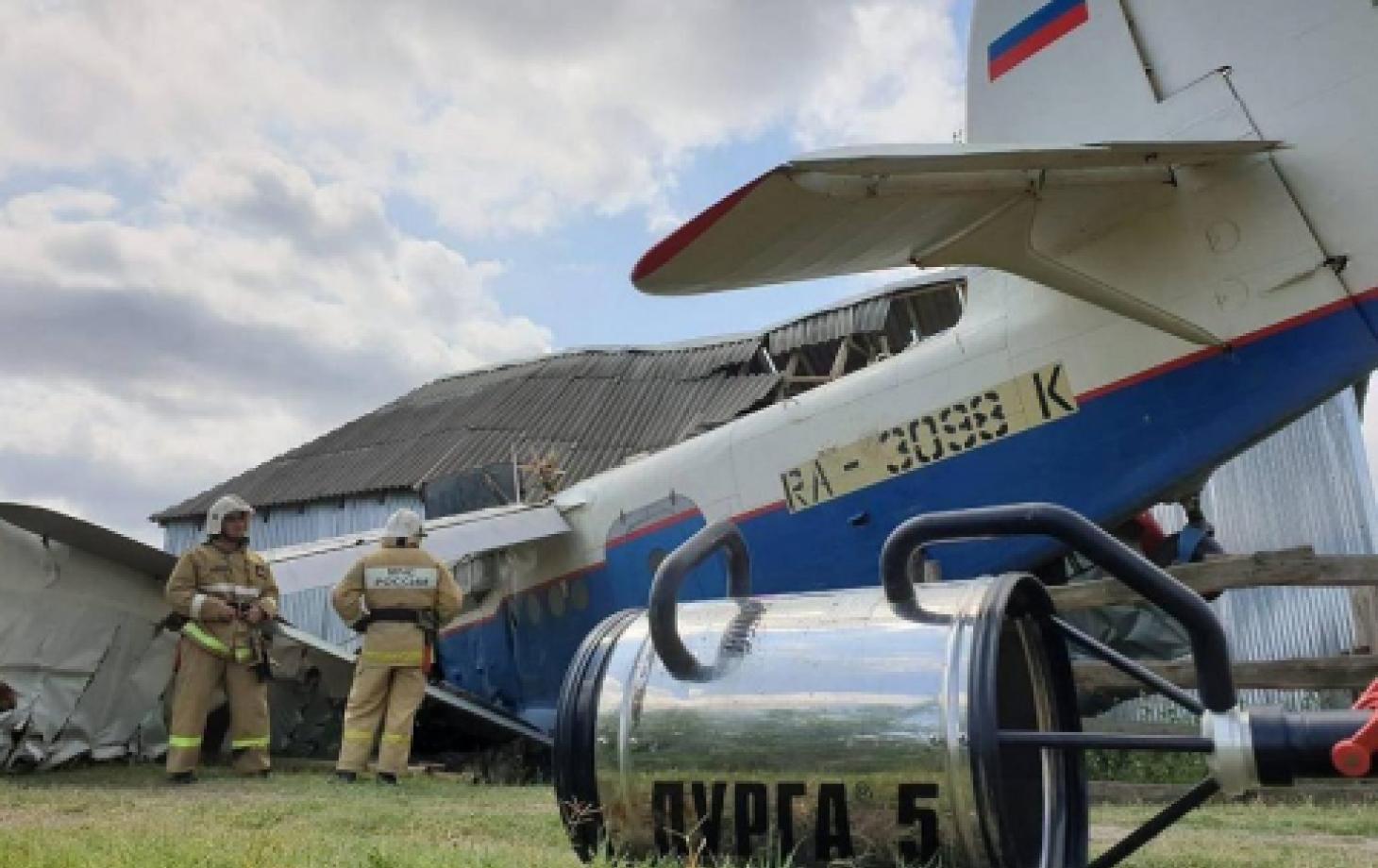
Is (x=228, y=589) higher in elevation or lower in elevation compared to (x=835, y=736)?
higher

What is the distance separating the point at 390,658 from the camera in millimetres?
7219

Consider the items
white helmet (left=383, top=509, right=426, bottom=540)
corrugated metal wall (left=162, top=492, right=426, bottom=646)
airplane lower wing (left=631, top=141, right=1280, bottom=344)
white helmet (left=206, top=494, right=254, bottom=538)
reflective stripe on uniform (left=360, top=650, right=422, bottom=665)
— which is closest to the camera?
airplane lower wing (left=631, top=141, right=1280, bottom=344)

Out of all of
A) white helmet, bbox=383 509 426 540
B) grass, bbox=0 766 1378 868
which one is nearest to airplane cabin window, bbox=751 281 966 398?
white helmet, bbox=383 509 426 540

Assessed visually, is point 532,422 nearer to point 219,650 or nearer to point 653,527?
point 653,527

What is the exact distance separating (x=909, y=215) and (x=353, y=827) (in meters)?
3.16

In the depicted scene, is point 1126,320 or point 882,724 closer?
point 882,724

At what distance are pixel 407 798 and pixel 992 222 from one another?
3.78 meters

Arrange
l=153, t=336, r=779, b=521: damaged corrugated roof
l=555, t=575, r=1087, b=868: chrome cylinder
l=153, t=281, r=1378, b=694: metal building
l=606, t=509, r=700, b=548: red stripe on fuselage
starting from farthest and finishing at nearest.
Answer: l=153, t=336, r=779, b=521: damaged corrugated roof → l=153, t=281, r=1378, b=694: metal building → l=606, t=509, r=700, b=548: red stripe on fuselage → l=555, t=575, r=1087, b=868: chrome cylinder

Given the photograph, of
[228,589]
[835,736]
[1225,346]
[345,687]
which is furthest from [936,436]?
[345,687]

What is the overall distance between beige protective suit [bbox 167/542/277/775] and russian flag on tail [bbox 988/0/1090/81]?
17.6 feet

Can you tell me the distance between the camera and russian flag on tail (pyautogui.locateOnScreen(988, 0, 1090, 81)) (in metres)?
5.75

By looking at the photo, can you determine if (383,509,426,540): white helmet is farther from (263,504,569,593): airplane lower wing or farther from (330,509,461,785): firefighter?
(263,504,569,593): airplane lower wing

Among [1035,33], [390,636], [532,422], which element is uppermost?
[532,422]

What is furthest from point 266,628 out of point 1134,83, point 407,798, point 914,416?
Answer: point 1134,83
